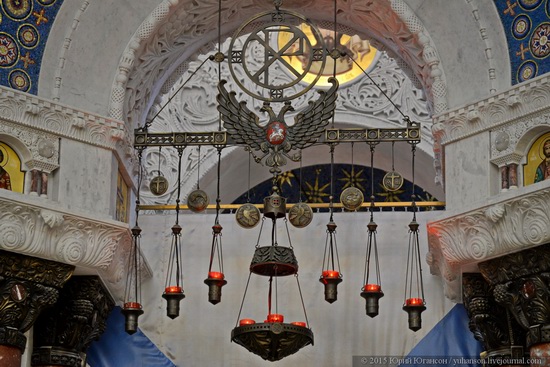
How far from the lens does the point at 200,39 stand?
12719mm

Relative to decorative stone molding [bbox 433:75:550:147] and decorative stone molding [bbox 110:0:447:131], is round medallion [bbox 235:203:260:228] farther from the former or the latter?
decorative stone molding [bbox 433:75:550:147]

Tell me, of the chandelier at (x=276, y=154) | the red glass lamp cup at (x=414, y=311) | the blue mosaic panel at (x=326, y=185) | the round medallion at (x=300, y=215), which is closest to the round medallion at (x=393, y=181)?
the chandelier at (x=276, y=154)

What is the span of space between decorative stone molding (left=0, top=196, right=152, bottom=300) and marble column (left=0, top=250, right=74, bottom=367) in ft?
0.36

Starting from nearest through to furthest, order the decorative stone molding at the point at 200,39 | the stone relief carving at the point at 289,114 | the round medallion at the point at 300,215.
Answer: the round medallion at the point at 300,215
the decorative stone molding at the point at 200,39
the stone relief carving at the point at 289,114

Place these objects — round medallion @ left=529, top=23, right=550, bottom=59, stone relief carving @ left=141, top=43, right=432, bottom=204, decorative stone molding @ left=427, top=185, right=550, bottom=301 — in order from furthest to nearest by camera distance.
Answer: stone relief carving @ left=141, top=43, right=432, bottom=204, round medallion @ left=529, top=23, right=550, bottom=59, decorative stone molding @ left=427, top=185, right=550, bottom=301

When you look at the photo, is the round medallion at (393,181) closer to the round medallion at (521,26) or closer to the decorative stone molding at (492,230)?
the decorative stone molding at (492,230)

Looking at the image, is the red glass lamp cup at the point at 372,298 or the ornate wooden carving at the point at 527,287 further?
the red glass lamp cup at the point at 372,298

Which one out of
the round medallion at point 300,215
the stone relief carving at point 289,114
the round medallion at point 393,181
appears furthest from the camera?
the stone relief carving at point 289,114

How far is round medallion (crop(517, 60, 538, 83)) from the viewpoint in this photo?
11.1m

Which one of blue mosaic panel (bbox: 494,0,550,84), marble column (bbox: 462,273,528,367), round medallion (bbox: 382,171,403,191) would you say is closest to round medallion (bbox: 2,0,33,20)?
round medallion (bbox: 382,171,403,191)

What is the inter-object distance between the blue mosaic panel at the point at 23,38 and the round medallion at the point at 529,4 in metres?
3.86

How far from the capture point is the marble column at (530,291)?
10.5 meters

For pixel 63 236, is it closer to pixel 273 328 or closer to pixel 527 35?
pixel 273 328

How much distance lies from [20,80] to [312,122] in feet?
7.97
